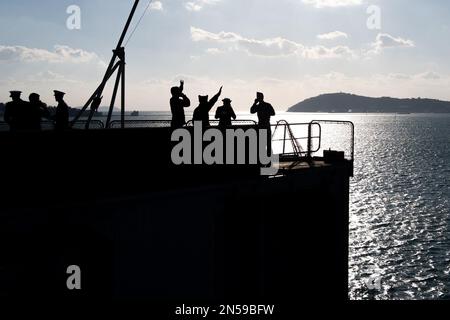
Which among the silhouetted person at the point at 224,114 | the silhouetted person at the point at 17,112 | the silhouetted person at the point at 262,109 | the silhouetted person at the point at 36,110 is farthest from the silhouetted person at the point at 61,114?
the silhouetted person at the point at 262,109

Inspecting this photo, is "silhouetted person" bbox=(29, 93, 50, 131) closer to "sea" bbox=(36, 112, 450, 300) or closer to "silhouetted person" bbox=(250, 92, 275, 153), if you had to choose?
"silhouetted person" bbox=(250, 92, 275, 153)

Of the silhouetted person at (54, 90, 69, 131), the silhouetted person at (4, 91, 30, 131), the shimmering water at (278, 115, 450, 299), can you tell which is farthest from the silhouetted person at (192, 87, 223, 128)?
the shimmering water at (278, 115, 450, 299)

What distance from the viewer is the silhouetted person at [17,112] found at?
11078mm

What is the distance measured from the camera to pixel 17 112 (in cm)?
1113

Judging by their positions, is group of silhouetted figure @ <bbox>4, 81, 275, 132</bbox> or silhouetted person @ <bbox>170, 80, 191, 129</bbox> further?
silhouetted person @ <bbox>170, 80, 191, 129</bbox>

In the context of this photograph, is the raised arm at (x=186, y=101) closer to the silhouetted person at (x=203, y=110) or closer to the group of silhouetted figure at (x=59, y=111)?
the group of silhouetted figure at (x=59, y=111)

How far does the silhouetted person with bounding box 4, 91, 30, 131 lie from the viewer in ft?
36.3

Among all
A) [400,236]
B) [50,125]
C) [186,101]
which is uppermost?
[186,101]

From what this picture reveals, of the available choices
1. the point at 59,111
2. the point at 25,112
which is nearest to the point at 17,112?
the point at 25,112

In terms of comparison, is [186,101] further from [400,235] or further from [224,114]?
[400,235]

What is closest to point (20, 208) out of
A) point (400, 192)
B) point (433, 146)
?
point (400, 192)

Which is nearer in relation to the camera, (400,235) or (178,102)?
(178,102)

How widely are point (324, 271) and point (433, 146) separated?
141052mm

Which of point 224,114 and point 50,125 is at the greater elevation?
point 224,114
